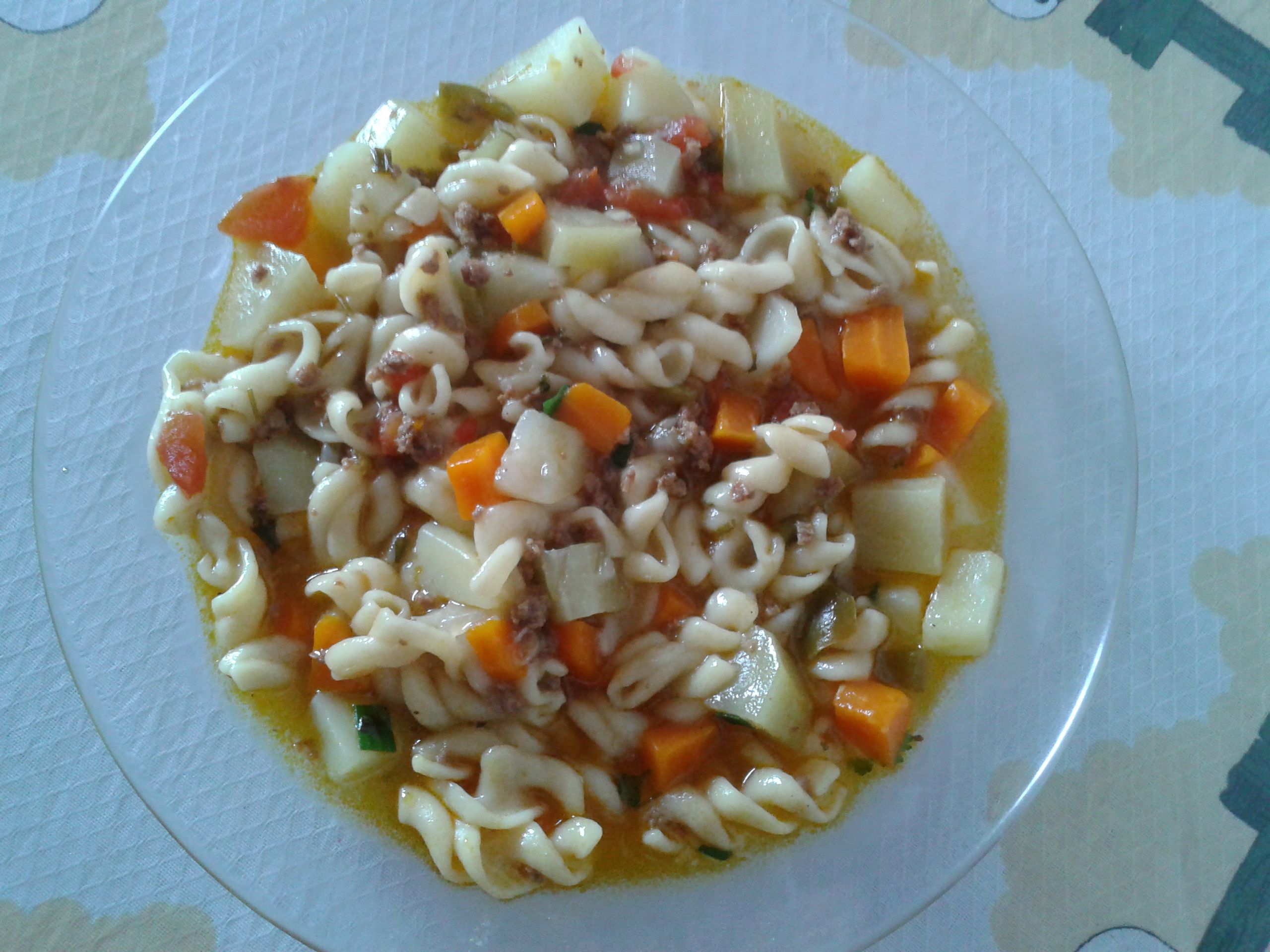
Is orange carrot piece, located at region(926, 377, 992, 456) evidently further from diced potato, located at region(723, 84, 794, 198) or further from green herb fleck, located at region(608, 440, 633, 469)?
green herb fleck, located at region(608, 440, 633, 469)

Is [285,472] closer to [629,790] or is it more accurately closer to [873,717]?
[629,790]

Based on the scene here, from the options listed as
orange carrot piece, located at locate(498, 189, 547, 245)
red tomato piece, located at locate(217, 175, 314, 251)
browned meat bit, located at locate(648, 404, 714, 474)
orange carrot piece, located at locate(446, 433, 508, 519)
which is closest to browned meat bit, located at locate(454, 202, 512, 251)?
orange carrot piece, located at locate(498, 189, 547, 245)

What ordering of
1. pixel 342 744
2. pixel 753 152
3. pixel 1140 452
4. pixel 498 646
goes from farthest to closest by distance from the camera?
pixel 1140 452 < pixel 753 152 < pixel 342 744 < pixel 498 646

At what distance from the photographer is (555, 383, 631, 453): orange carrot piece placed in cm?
284

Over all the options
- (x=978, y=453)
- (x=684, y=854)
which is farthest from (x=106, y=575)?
(x=978, y=453)

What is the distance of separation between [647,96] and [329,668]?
190 cm

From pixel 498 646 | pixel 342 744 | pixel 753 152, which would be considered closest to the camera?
pixel 498 646

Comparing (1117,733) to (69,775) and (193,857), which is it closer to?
(193,857)

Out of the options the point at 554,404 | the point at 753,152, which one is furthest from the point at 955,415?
the point at 554,404

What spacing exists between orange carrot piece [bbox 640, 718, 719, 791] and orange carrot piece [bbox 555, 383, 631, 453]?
0.81m

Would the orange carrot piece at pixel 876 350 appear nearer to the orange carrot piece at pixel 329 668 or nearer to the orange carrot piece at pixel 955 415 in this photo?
the orange carrot piece at pixel 955 415

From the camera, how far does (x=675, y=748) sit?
2822 millimetres

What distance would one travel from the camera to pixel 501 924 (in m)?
2.79

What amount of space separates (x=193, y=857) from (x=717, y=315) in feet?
6.74
